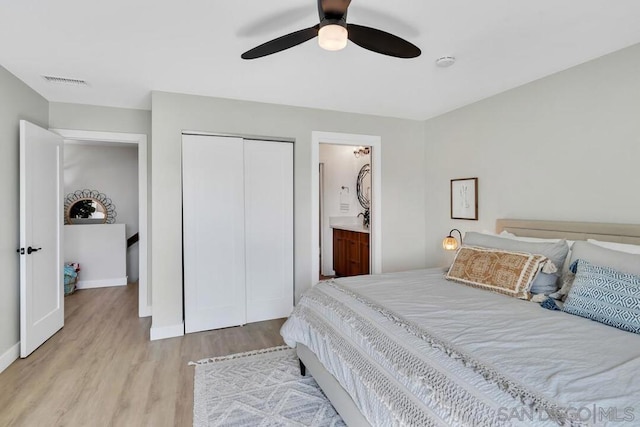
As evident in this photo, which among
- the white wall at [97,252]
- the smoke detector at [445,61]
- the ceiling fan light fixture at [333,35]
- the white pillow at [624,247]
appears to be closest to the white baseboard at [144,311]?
the white wall at [97,252]

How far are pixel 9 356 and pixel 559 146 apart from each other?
15.6 ft

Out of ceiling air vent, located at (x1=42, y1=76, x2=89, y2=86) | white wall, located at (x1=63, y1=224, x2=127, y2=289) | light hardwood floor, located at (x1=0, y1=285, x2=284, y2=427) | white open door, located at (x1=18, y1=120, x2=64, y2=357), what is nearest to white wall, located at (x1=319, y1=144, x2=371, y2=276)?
light hardwood floor, located at (x1=0, y1=285, x2=284, y2=427)

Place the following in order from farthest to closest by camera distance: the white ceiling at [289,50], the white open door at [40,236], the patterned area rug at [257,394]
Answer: the white open door at [40,236] < the patterned area rug at [257,394] < the white ceiling at [289,50]

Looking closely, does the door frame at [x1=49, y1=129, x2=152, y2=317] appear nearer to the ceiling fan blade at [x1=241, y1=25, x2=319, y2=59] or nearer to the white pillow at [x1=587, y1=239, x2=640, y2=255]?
the ceiling fan blade at [x1=241, y1=25, x2=319, y2=59]

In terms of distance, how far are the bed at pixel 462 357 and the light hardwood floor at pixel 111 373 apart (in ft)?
3.04

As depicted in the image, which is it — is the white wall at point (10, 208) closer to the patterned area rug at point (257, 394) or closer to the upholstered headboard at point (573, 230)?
the patterned area rug at point (257, 394)

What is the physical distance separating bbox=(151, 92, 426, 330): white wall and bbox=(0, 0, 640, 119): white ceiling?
0.71ft

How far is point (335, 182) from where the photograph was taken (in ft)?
18.6

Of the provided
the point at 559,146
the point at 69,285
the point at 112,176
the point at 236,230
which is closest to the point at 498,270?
the point at 559,146

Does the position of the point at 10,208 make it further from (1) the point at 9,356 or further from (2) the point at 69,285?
(2) the point at 69,285

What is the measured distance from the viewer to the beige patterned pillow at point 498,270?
6.81 feet

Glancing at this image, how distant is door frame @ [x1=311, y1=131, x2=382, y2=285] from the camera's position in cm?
369

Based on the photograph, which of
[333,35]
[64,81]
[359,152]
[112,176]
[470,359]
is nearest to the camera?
[470,359]

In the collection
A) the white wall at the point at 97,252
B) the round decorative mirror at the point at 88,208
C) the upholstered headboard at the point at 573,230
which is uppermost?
the round decorative mirror at the point at 88,208
